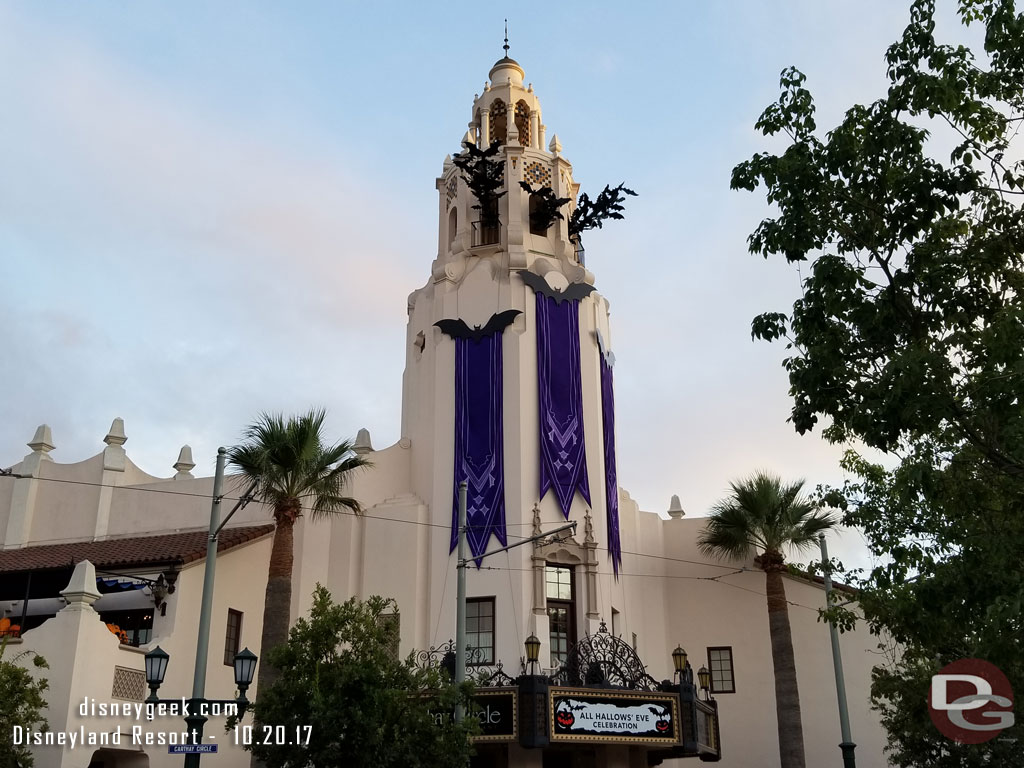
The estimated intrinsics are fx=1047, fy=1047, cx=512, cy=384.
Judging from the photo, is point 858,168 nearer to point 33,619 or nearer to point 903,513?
point 903,513

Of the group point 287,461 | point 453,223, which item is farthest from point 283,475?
point 453,223

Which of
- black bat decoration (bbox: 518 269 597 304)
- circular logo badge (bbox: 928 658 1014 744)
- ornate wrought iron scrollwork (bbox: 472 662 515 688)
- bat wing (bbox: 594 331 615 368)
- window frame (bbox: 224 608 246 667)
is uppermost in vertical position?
black bat decoration (bbox: 518 269 597 304)

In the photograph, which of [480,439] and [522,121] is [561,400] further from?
[522,121]

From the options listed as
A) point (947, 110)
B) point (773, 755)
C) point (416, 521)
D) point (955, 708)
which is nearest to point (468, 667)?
point (416, 521)

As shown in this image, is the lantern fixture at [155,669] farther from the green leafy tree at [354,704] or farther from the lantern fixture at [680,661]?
the lantern fixture at [680,661]

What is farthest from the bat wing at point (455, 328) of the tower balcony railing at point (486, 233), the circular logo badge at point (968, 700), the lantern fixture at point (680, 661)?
the circular logo badge at point (968, 700)

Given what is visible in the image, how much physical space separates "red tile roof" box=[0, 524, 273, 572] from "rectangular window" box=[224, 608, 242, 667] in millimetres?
1946

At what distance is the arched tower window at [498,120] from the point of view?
37.7 m

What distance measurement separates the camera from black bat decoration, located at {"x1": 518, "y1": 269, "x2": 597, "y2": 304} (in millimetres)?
32844

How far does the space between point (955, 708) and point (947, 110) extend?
9605 millimetres

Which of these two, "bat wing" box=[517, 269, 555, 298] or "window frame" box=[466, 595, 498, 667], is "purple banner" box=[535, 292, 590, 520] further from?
"window frame" box=[466, 595, 498, 667]

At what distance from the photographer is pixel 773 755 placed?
32.3 metres

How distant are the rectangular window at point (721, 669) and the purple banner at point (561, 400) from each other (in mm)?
7743

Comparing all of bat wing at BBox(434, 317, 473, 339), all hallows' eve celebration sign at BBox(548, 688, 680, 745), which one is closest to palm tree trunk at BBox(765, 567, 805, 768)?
all hallows' eve celebration sign at BBox(548, 688, 680, 745)
